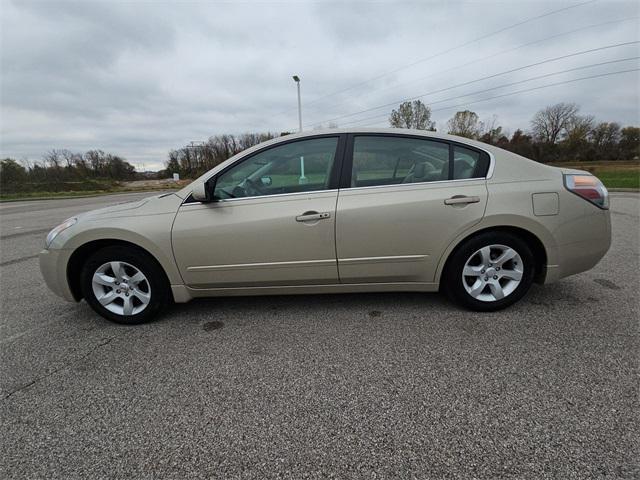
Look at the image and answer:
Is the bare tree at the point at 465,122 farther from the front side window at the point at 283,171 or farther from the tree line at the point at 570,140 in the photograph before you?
the front side window at the point at 283,171

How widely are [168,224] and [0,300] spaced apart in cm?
258

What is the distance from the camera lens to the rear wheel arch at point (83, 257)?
2.64 metres

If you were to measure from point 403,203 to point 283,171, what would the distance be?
103 centimetres

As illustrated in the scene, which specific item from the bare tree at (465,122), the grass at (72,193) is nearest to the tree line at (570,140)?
the bare tree at (465,122)

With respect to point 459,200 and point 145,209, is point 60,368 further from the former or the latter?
point 459,200

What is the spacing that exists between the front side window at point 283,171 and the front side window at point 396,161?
0.79 feet

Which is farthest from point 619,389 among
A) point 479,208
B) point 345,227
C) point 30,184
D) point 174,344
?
point 30,184

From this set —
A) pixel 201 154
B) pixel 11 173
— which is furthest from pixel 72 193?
pixel 201 154

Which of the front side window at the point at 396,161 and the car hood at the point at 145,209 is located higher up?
the front side window at the point at 396,161

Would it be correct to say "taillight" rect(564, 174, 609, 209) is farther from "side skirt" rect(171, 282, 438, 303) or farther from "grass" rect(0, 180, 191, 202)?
"grass" rect(0, 180, 191, 202)

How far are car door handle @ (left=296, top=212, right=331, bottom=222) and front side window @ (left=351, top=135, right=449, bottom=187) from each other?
0.36 metres

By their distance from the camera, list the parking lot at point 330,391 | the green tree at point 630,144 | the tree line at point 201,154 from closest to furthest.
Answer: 1. the parking lot at point 330,391
2. the green tree at point 630,144
3. the tree line at point 201,154

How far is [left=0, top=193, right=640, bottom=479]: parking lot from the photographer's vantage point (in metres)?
1.44

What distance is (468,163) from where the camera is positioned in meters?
2.61
